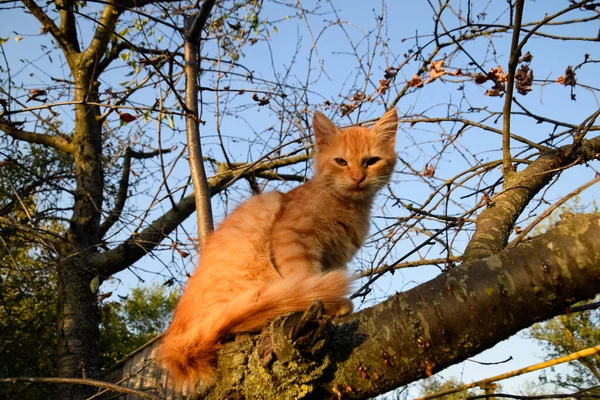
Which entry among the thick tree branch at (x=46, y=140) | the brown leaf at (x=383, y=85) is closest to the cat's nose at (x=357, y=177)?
the brown leaf at (x=383, y=85)

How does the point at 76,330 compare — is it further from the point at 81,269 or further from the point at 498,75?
the point at 498,75

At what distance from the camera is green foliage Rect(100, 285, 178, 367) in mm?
8195

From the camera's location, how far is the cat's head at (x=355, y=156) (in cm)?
306

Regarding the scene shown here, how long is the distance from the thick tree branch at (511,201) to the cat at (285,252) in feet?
1.78

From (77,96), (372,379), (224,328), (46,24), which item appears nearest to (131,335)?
(77,96)

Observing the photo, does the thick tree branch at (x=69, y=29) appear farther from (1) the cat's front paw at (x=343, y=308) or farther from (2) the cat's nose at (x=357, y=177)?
(1) the cat's front paw at (x=343, y=308)

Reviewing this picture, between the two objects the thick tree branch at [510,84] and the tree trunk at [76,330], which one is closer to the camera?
the thick tree branch at [510,84]

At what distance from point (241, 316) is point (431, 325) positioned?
0.78 metres

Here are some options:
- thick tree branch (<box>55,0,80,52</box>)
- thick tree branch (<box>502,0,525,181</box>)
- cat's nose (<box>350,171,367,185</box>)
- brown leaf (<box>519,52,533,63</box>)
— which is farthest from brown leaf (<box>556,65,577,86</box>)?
thick tree branch (<box>55,0,80,52</box>)

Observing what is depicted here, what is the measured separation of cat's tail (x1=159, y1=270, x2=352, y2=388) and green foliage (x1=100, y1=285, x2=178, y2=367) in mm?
4868

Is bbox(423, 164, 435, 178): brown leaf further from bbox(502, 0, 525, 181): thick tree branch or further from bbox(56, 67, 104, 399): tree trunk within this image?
bbox(56, 67, 104, 399): tree trunk

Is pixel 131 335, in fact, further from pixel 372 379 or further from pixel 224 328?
pixel 372 379

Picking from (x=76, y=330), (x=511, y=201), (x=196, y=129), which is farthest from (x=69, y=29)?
(x=511, y=201)

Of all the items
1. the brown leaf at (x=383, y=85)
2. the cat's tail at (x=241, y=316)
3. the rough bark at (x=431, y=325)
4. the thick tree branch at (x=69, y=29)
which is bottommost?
the rough bark at (x=431, y=325)
